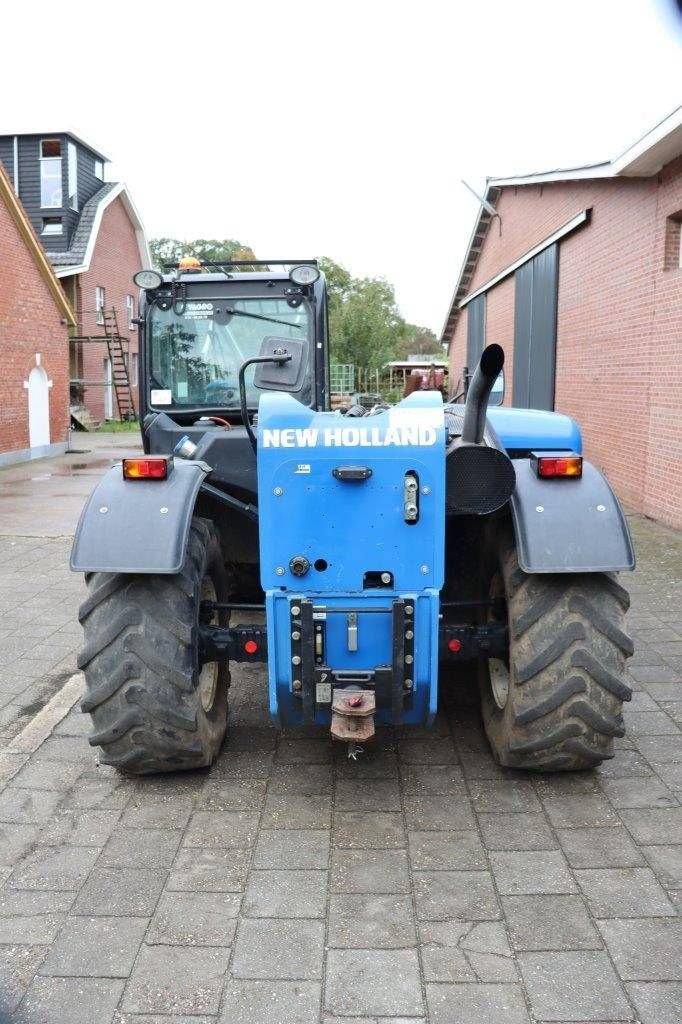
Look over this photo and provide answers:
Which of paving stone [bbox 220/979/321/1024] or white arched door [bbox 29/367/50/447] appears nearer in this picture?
paving stone [bbox 220/979/321/1024]

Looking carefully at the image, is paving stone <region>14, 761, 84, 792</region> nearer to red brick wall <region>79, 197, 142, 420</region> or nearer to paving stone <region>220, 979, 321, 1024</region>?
paving stone <region>220, 979, 321, 1024</region>

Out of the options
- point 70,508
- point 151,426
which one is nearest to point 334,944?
point 151,426

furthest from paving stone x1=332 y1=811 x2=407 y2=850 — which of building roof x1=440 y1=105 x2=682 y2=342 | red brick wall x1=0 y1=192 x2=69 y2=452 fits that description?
red brick wall x1=0 y1=192 x2=69 y2=452

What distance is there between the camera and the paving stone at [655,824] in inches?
134

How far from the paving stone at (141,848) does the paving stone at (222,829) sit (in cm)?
7

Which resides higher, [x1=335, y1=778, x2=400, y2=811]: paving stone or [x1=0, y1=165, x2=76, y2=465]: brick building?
[x1=0, y1=165, x2=76, y2=465]: brick building

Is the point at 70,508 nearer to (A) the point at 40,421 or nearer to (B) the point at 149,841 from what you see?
(A) the point at 40,421

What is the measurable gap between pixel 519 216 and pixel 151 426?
15.4 m

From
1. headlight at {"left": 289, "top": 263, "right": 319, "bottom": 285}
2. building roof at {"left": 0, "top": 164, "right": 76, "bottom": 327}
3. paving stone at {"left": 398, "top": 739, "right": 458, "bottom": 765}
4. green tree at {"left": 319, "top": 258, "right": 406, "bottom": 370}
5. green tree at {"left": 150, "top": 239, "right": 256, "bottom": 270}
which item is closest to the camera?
paving stone at {"left": 398, "top": 739, "right": 458, "bottom": 765}

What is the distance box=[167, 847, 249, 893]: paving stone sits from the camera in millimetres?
3141

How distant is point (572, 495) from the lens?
369cm

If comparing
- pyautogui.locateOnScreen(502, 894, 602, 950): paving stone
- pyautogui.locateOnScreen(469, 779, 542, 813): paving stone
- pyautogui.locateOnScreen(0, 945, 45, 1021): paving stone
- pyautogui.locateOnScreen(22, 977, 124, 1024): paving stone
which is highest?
pyautogui.locateOnScreen(469, 779, 542, 813): paving stone

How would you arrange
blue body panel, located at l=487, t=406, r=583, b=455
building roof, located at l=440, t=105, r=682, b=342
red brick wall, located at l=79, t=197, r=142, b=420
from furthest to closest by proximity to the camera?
red brick wall, located at l=79, t=197, r=142, b=420 < building roof, located at l=440, t=105, r=682, b=342 < blue body panel, located at l=487, t=406, r=583, b=455

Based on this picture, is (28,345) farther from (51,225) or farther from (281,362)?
(281,362)
